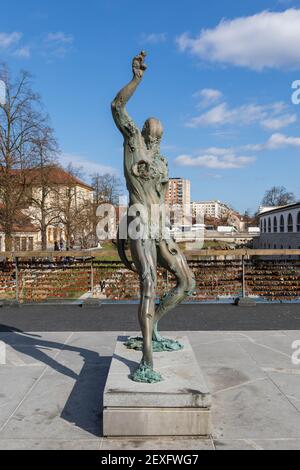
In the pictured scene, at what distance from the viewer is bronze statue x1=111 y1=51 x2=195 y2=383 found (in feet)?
12.9

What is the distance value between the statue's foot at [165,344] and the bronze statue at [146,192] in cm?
50

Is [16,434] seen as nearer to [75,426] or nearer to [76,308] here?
[75,426]

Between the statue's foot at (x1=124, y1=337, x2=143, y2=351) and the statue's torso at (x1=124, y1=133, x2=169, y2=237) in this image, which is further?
the statue's foot at (x1=124, y1=337, x2=143, y2=351)

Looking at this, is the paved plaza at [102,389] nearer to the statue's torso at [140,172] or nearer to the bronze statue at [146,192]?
the bronze statue at [146,192]

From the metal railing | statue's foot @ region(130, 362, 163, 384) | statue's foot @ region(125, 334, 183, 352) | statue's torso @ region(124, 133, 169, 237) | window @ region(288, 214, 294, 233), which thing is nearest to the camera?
statue's foot @ region(130, 362, 163, 384)

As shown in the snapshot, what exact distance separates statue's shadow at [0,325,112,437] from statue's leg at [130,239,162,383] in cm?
61

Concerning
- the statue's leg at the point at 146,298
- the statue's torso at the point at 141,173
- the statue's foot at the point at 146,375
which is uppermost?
the statue's torso at the point at 141,173

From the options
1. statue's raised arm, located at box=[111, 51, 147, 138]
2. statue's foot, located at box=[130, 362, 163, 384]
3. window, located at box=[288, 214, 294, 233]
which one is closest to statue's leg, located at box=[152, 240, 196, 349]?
statue's foot, located at box=[130, 362, 163, 384]

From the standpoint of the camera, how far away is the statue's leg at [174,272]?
452cm

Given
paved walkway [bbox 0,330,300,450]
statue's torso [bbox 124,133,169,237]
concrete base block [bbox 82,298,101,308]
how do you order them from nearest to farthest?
paved walkway [bbox 0,330,300,450], statue's torso [bbox 124,133,169,237], concrete base block [bbox 82,298,101,308]

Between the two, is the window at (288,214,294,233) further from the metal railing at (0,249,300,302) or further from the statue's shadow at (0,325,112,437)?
the statue's shadow at (0,325,112,437)

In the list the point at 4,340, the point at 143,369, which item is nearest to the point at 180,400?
the point at 143,369

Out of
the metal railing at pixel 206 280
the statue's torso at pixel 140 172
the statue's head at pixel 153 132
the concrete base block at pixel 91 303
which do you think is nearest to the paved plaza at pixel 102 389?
the statue's torso at pixel 140 172

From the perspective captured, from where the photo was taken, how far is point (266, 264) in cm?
1160
